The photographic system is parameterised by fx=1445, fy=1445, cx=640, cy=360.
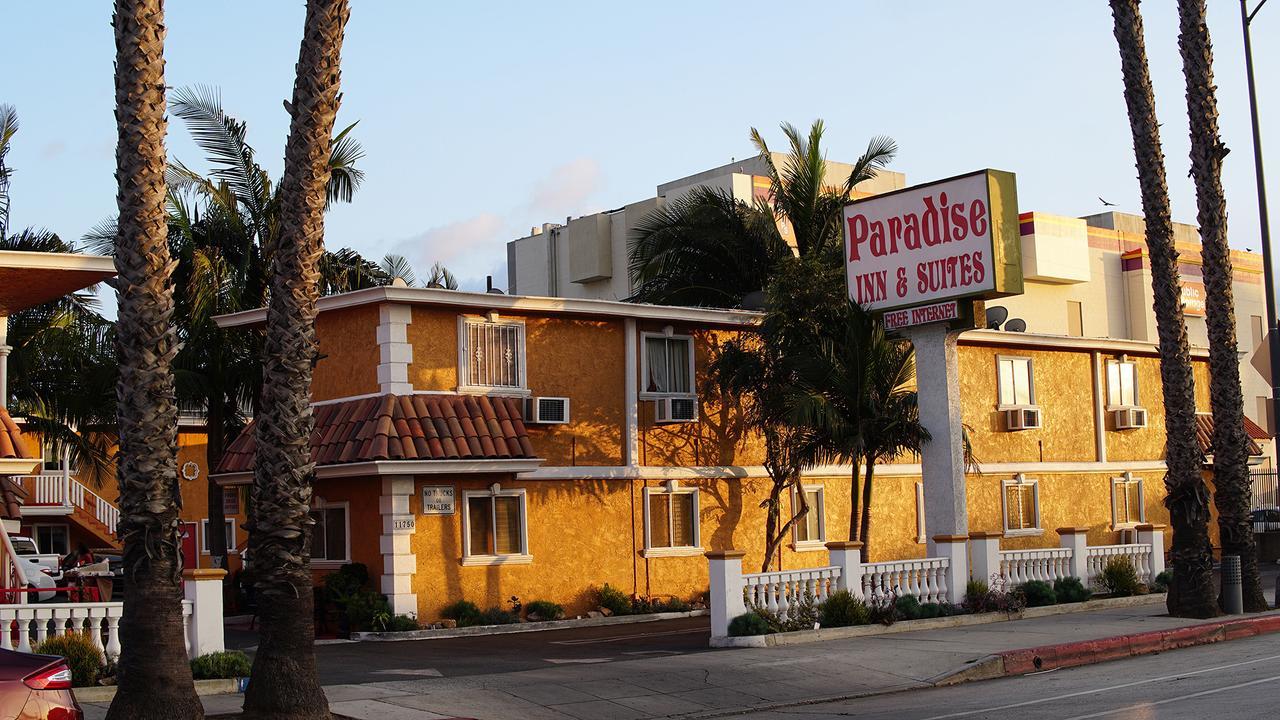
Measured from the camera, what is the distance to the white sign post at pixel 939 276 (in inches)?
890

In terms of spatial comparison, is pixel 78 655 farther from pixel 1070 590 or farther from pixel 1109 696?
pixel 1070 590

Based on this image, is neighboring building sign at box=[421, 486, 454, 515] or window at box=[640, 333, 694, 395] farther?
window at box=[640, 333, 694, 395]

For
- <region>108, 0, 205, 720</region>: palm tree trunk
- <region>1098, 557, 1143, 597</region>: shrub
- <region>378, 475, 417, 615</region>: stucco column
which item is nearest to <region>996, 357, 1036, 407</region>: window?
<region>1098, 557, 1143, 597</region>: shrub

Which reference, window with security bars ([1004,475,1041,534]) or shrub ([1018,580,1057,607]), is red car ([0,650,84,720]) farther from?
window with security bars ([1004,475,1041,534])

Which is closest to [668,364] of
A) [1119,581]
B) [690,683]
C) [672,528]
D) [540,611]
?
[672,528]

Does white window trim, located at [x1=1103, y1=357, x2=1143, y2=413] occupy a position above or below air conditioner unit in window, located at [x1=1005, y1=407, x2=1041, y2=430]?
above

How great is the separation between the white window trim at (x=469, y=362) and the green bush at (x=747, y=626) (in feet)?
22.3

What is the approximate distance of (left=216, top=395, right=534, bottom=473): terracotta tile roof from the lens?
2247 centimetres

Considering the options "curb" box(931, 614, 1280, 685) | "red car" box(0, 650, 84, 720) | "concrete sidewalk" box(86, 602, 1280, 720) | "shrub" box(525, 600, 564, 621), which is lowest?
"curb" box(931, 614, 1280, 685)

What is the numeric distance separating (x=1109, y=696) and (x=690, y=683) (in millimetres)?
4449

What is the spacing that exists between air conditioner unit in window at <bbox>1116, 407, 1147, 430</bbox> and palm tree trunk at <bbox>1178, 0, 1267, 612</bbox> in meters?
10.6

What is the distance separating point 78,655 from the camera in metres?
14.7

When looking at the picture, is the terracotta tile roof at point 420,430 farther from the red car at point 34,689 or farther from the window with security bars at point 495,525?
the red car at point 34,689

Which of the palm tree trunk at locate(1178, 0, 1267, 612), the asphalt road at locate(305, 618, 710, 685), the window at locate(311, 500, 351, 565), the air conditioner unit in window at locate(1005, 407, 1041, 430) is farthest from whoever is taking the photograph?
the air conditioner unit in window at locate(1005, 407, 1041, 430)
